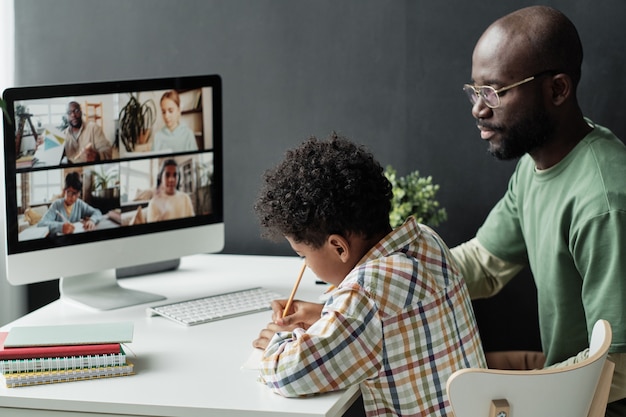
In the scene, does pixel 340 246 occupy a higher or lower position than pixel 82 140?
lower

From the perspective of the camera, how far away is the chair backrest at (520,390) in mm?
1423

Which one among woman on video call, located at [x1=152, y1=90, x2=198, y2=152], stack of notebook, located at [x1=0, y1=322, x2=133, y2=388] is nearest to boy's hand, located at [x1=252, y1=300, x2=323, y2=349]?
stack of notebook, located at [x1=0, y1=322, x2=133, y2=388]

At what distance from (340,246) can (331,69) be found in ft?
3.81

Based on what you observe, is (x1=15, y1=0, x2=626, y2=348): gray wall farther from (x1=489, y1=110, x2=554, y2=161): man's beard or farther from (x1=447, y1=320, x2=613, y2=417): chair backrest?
(x1=447, y1=320, x2=613, y2=417): chair backrest

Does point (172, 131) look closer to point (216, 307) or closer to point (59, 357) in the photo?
point (216, 307)

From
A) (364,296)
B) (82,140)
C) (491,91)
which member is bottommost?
(364,296)

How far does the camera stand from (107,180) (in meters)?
2.17

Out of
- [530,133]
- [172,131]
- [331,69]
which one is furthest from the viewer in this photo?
[331,69]

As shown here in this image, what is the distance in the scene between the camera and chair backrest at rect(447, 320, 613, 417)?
4.67 ft

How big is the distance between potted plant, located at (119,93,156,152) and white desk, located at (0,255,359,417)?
40cm

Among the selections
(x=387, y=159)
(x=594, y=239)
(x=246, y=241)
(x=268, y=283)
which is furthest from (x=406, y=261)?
(x=246, y=241)

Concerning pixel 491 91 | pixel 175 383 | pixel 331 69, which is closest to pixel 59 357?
pixel 175 383

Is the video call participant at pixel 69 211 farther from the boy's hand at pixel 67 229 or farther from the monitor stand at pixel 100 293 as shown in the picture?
the monitor stand at pixel 100 293

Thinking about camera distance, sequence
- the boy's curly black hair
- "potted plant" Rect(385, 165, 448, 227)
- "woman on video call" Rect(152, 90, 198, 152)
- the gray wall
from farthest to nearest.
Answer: the gray wall
"potted plant" Rect(385, 165, 448, 227)
"woman on video call" Rect(152, 90, 198, 152)
the boy's curly black hair
